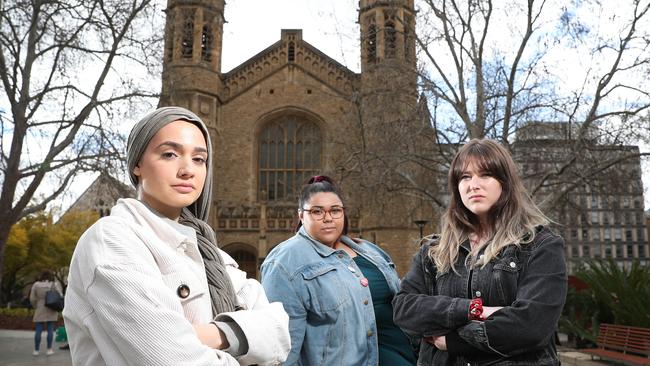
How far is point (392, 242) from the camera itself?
1953 centimetres

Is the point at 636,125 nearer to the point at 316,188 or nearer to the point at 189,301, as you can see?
the point at 316,188

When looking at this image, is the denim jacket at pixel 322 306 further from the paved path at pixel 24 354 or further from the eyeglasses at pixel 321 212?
the paved path at pixel 24 354

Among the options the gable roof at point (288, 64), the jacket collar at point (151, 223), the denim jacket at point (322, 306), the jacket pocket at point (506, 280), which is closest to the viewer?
the jacket collar at point (151, 223)

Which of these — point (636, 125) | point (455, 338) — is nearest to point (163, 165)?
point (455, 338)

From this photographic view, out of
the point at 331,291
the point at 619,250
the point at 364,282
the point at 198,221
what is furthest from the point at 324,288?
the point at 619,250

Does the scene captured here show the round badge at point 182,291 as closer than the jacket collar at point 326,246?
Yes

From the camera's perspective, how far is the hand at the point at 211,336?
1256mm

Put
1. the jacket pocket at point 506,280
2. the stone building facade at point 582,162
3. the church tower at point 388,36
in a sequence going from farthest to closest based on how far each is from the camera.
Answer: the church tower at point 388,36
the stone building facade at point 582,162
the jacket pocket at point 506,280

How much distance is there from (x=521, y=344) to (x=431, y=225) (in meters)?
18.4

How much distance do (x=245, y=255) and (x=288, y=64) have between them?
873 centimetres

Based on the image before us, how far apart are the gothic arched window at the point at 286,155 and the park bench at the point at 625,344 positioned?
15888 mm

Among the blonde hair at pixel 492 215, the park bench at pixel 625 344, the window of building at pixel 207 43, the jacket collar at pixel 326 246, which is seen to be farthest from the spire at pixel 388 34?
the blonde hair at pixel 492 215

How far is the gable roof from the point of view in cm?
2288

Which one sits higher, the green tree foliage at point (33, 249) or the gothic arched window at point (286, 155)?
the gothic arched window at point (286, 155)
